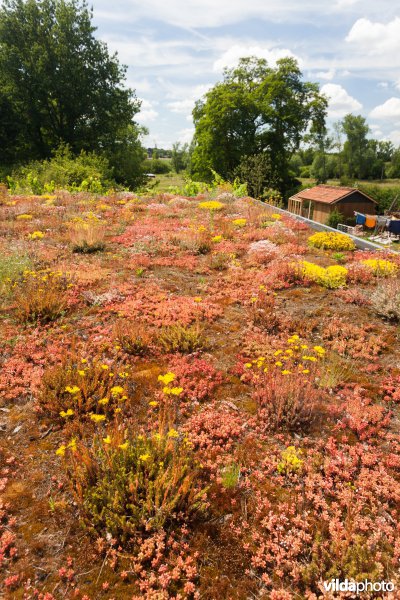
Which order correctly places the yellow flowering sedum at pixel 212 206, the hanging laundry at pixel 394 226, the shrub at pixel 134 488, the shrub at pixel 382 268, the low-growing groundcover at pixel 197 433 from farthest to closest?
the hanging laundry at pixel 394 226
the yellow flowering sedum at pixel 212 206
the shrub at pixel 382 268
the shrub at pixel 134 488
the low-growing groundcover at pixel 197 433

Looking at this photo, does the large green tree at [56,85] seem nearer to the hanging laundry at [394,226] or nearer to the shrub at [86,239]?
the shrub at [86,239]

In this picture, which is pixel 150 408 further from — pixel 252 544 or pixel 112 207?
pixel 112 207

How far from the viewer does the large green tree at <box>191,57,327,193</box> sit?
3778cm

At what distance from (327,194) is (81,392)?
40678 millimetres

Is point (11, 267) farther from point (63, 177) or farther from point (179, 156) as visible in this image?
point (179, 156)

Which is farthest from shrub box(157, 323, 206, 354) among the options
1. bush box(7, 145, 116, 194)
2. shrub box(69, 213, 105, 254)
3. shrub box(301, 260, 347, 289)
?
bush box(7, 145, 116, 194)

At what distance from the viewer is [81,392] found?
4.28m

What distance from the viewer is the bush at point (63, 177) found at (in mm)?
19641

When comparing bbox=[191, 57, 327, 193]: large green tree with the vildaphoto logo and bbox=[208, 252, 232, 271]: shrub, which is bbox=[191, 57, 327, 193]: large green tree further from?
the vildaphoto logo

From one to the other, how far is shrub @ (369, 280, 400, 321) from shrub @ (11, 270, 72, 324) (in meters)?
6.05

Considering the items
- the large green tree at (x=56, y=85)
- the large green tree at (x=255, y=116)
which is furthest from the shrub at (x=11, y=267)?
the large green tree at (x=255, y=116)

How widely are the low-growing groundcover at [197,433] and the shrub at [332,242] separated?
89.2 inches

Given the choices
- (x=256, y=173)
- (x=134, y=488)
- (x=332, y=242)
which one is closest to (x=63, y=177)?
(x=256, y=173)

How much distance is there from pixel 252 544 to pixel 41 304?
506cm
